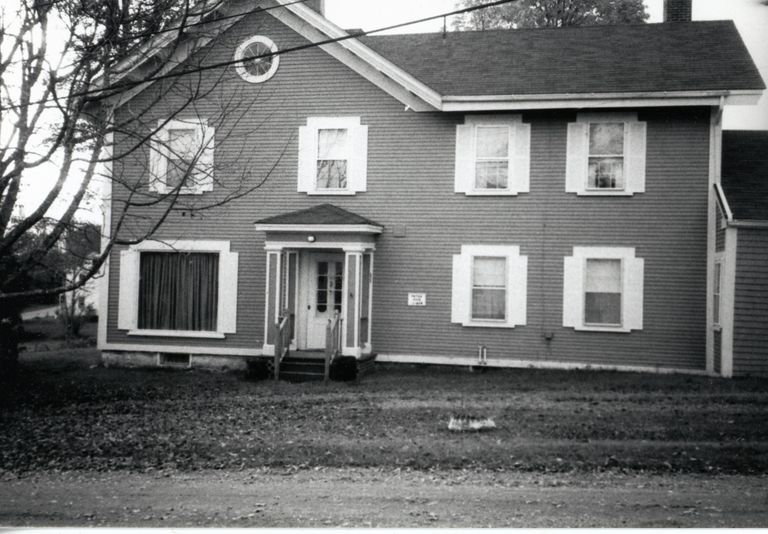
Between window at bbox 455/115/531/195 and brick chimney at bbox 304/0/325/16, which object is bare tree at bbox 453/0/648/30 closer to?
brick chimney at bbox 304/0/325/16

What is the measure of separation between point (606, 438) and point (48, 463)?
710 cm

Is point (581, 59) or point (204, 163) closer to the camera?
point (204, 163)

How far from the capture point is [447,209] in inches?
644

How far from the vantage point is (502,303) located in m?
16.2

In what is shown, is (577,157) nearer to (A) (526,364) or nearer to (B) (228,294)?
(A) (526,364)

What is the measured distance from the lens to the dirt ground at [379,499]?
6637 millimetres

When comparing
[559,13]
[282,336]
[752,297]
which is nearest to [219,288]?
[282,336]

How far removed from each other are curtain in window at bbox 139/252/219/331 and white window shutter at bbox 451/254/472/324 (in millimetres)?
5529

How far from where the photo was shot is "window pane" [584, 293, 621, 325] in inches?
621

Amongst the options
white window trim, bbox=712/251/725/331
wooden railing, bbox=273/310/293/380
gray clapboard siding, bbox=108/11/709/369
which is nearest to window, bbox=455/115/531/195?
gray clapboard siding, bbox=108/11/709/369

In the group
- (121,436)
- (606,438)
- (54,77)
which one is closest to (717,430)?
(606,438)

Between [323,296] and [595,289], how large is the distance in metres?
6.05

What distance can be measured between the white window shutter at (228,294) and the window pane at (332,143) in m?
3.09

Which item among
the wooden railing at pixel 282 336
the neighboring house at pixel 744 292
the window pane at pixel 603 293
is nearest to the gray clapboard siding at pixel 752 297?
the neighboring house at pixel 744 292
